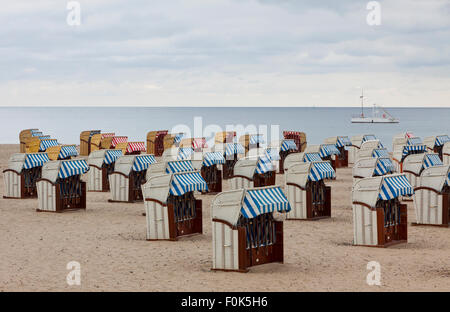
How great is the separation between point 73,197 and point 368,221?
376 inches

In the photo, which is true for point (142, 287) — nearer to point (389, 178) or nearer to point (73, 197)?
point (389, 178)

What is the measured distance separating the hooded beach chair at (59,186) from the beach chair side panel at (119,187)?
6.43 feet

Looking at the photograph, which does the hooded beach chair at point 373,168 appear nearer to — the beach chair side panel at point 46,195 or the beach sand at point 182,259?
the beach sand at point 182,259

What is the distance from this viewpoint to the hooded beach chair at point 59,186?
70.0 feet

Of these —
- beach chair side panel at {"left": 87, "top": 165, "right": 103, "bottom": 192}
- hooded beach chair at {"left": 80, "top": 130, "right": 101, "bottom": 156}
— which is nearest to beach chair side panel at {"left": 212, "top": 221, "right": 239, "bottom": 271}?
A: beach chair side panel at {"left": 87, "top": 165, "right": 103, "bottom": 192}

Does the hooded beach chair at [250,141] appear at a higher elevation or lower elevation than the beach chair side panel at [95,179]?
higher

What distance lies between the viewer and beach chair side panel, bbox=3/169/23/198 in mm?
24922

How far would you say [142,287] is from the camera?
39.3ft

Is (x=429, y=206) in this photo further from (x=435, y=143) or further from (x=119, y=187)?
(x=435, y=143)

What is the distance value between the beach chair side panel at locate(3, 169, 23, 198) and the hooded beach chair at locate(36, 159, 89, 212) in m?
3.53

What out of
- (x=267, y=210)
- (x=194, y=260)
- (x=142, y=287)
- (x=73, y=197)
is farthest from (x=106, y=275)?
(x=73, y=197)

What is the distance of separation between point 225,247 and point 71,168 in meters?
9.45

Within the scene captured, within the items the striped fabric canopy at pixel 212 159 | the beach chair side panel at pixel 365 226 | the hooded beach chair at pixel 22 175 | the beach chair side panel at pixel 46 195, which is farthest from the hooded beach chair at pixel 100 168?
the beach chair side panel at pixel 365 226

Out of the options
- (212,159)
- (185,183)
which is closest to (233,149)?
(212,159)
